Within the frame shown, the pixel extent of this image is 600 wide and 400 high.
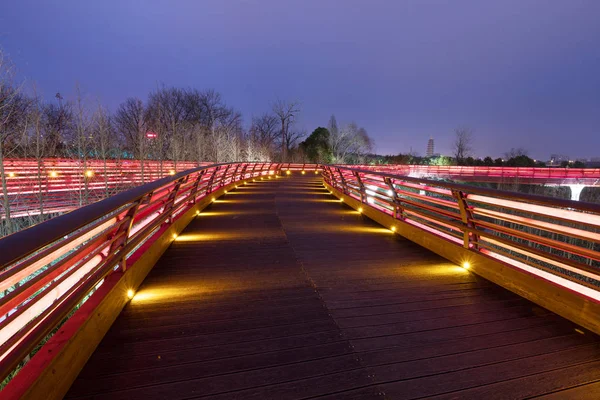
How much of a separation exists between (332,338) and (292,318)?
0.46m

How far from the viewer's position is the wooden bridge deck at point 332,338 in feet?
6.98

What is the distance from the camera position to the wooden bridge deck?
2.13 meters

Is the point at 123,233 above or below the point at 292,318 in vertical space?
above

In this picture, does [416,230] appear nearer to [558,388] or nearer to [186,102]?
[558,388]

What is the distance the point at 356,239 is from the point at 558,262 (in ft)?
10.5

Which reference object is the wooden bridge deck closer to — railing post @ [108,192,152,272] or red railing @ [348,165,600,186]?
railing post @ [108,192,152,272]

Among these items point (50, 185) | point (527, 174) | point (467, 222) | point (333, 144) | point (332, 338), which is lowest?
point (332, 338)

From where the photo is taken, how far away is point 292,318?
3002 mm

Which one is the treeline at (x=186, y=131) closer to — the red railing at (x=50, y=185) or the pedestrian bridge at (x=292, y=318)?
the red railing at (x=50, y=185)

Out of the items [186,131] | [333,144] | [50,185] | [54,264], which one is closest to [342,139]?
[333,144]

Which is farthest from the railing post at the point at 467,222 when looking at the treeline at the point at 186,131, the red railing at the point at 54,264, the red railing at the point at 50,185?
the treeline at the point at 186,131

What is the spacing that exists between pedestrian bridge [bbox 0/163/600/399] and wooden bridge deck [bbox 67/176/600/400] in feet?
0.04

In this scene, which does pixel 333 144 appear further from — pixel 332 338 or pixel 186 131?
pixel 332 338

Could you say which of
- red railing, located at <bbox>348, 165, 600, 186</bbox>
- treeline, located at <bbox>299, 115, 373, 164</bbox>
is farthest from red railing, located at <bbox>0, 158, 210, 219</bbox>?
treeline, located at <bbox>299, 115, 373, 164</bbox>
